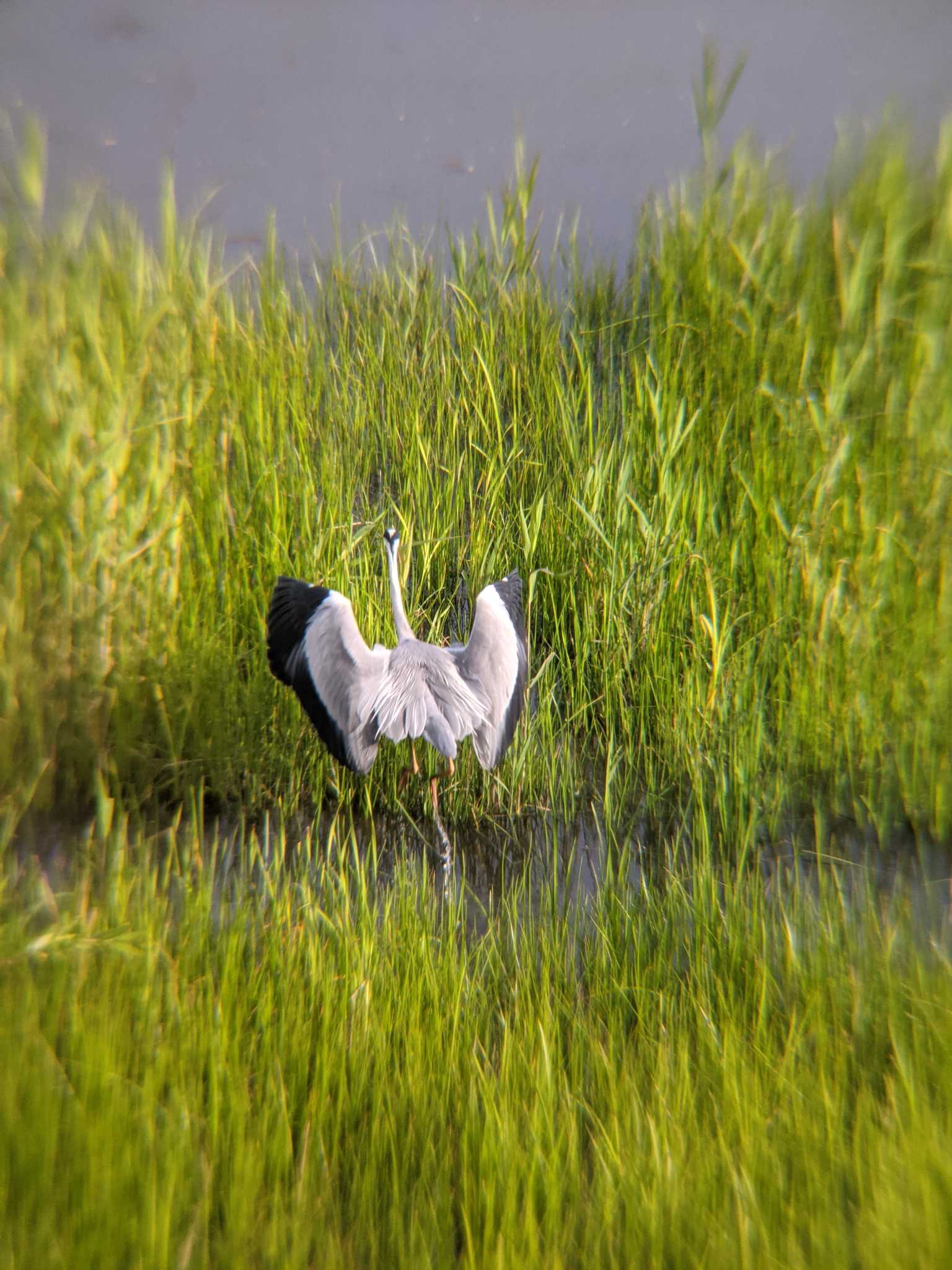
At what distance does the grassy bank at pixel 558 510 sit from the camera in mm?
1456

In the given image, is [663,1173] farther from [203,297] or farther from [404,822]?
[203,297]

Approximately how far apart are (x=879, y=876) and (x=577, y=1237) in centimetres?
99

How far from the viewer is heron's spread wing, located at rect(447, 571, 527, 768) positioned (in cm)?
137

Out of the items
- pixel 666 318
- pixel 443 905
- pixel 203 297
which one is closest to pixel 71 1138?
pixel 443 905

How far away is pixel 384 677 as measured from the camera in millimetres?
1301

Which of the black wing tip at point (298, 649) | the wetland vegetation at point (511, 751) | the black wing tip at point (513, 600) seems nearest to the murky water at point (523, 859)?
the wetland vegetation at point (511, 751)

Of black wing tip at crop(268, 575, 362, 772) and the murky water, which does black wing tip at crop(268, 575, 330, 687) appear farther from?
the murky water

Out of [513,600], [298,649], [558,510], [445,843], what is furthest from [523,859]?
[558,510]

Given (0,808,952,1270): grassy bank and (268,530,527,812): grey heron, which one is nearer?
(0,808,952,1270): grassy bank

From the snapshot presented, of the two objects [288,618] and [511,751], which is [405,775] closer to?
[511,751]

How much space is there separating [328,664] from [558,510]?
0.81 m

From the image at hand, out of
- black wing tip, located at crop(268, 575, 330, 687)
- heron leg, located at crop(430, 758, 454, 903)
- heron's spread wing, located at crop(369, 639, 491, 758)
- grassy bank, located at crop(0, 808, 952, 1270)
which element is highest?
black wing tip, located at crop(268, 575, 330, 687)

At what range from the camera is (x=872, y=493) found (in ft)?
5.24

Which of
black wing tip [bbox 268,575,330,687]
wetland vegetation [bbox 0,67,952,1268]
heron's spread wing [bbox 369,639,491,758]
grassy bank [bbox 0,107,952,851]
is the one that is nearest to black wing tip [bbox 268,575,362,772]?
black wing tip [bbox 268,575,330,687]
